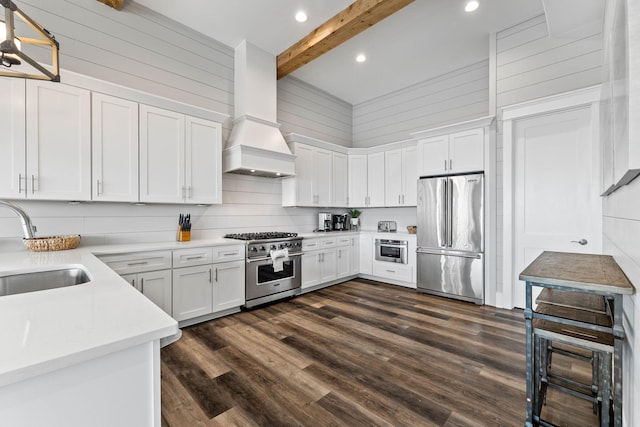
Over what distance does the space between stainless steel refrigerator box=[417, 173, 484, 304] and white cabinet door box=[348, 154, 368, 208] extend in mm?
1219

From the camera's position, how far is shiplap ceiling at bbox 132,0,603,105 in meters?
3.30

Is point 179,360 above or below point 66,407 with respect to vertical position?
below

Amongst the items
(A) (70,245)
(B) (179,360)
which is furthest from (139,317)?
(A) (70,245)

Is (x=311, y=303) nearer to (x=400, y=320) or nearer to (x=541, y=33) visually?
(x=400, y=320)

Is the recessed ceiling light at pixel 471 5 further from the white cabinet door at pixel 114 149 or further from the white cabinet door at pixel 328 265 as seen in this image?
the white cabinet door at pixel 114 149

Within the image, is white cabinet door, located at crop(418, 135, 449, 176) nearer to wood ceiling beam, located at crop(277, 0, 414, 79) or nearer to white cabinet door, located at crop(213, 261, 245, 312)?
wood ceiling beam, located at crop(277, 0, 414, 79)

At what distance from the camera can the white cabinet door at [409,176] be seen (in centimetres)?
480

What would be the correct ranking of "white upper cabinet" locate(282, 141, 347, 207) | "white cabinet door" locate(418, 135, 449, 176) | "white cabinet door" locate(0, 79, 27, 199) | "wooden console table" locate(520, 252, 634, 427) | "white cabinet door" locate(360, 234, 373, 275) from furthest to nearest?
"white cabinet door" locate(360, 234, 373, 275) < "white upper cabinet" locate(282, 141, 347, 207) < "white cabinet door" locate(418, 135, 449, 176) < "white cabinet door" locate(0, 79, 27, 199) < "wooden console table" locate(520, 252, 634, 427)

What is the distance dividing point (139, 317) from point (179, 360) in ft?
6.40

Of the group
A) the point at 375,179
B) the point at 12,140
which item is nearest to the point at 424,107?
the point at 375,179

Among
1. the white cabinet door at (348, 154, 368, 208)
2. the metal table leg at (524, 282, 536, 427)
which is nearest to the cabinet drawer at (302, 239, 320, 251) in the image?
the white cabinet door at (348, 154, 368, 208)

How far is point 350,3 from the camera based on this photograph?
→ 329cm

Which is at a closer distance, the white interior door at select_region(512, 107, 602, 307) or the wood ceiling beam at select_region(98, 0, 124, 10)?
the wood ceiling beam at select_region(98, 0, 124, 10)

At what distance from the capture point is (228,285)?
3.51 m
